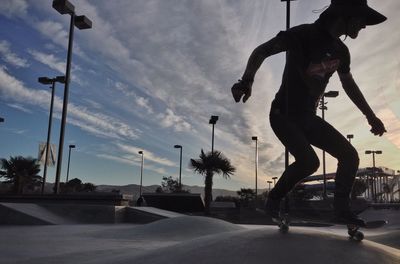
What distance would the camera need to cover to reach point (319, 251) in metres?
3.44

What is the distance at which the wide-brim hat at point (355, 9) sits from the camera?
3932mm

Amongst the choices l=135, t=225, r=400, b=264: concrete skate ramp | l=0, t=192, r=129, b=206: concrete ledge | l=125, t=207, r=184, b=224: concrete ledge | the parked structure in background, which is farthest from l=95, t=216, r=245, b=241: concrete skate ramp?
the parked structure in background

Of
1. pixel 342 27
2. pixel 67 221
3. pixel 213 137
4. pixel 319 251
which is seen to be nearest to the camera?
pixel 319 251

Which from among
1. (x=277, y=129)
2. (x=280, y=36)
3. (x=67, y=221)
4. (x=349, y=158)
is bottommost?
(x=67, y=221)

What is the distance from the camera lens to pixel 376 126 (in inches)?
169

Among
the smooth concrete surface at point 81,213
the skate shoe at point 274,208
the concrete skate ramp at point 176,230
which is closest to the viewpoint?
the skate shoe at point 274,208

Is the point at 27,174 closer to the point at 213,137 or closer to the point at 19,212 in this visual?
the point at 213,137

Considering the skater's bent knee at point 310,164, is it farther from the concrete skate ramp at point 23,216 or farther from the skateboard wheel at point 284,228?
the concrete skate ramp at point 23,216

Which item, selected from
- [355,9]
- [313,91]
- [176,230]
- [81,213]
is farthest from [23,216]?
[355,9]

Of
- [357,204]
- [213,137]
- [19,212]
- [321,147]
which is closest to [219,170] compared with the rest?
[213,137]

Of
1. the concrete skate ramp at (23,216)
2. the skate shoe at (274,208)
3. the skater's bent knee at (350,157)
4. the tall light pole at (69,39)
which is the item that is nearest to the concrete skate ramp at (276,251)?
the skate shoe at (274,208)

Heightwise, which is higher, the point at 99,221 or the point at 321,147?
the point at 321,147

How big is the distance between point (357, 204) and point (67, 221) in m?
28.7

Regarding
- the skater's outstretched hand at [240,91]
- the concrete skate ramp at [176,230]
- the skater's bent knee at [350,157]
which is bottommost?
the concrete skate ramp at [176,230]
